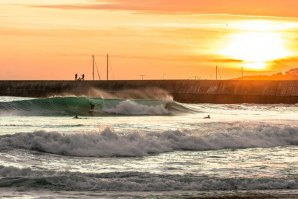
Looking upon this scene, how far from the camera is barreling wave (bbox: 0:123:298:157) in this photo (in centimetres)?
2484

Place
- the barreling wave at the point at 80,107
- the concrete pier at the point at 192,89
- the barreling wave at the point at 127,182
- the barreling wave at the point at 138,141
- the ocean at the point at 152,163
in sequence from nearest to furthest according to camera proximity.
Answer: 1. the ocean at the point at 152,163
2. the barreling wave at the point at 127,182
3. the barreling wave at the point at 138,141
4. the barreling wave at the point at 80,107
5. the concrete pier at the point at 192,89

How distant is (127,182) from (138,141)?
9.23 metres

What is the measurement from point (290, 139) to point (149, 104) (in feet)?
104

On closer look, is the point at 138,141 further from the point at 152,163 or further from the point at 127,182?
the point at 127,182

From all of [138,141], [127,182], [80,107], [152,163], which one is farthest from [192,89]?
[127,182]

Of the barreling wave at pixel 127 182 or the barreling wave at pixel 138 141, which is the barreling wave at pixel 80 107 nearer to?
the barreling wave at pixel 138 141

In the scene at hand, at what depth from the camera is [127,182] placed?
17625 mm

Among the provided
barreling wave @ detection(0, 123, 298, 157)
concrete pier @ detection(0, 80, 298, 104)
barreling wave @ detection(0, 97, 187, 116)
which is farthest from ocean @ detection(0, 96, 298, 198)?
concrete pier @ detection(0, 80, 298, 104)

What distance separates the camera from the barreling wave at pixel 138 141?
2484cm

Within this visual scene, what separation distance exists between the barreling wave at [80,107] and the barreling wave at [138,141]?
2320 cm

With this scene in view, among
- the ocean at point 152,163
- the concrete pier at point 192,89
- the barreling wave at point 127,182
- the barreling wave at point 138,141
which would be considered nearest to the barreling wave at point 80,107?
the ocean at point 152,163

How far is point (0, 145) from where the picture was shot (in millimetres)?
24328

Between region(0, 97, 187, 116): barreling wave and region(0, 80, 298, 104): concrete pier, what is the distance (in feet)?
114

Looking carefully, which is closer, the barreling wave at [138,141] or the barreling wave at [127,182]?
the barreling wave at [127,182]
